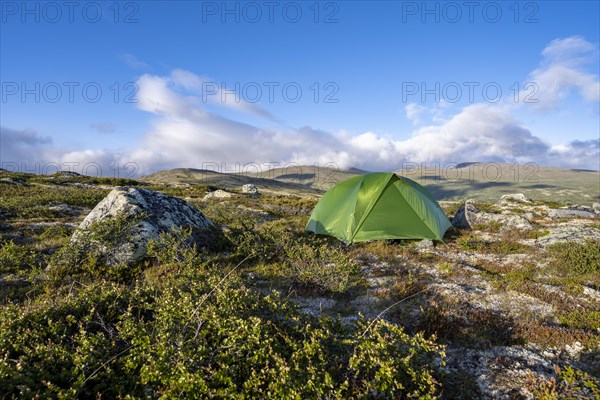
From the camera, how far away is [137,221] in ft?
38.4

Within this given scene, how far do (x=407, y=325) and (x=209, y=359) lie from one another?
516cm

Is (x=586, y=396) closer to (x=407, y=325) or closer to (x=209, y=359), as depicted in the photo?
(x=407, y=325)

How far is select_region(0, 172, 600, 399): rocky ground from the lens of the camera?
6366mm

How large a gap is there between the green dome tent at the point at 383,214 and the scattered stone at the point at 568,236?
4841 mm

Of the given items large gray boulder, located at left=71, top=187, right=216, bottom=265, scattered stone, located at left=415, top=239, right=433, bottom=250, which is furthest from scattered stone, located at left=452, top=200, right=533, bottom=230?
large gray boulder, located at left=71, top=187, right=216, bottom=265

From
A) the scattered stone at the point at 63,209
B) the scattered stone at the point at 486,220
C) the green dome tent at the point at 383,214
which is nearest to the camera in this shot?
the green dome tent at the point at 383,214

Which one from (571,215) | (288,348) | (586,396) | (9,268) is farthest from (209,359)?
(571,215)

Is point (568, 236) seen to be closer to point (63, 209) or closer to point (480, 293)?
point (480, 293)

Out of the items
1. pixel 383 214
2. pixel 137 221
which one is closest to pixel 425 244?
Answer: pixel 383 214

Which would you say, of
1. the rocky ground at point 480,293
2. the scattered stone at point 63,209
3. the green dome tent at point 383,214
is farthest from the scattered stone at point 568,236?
the scattered stone at point 63,209

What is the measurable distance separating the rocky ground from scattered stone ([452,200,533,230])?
0.26 m

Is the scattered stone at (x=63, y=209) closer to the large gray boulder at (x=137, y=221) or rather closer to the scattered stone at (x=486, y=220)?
the large gray boulder at (x=137, y=221)

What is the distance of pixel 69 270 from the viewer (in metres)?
9.67

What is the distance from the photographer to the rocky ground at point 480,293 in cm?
637
